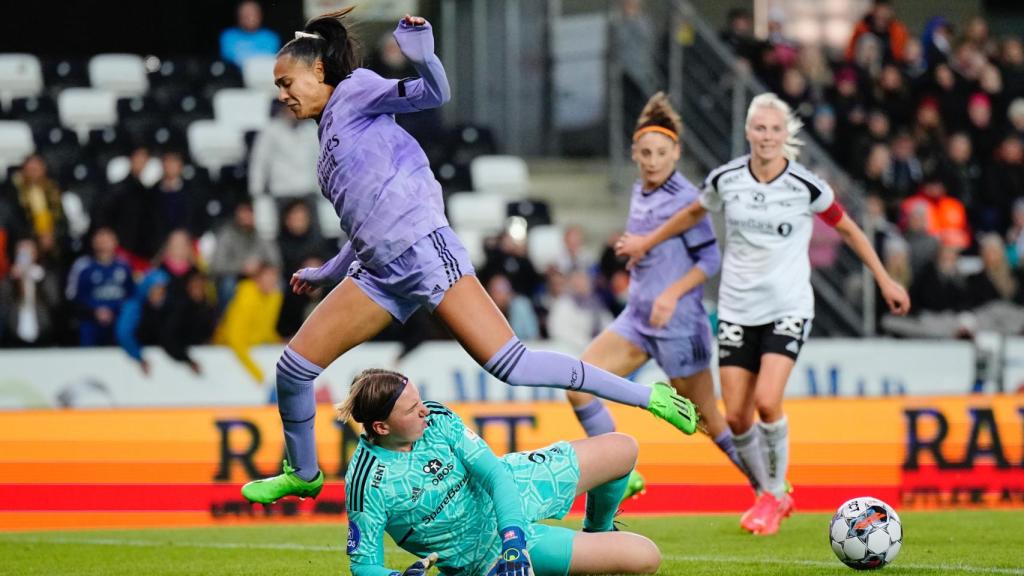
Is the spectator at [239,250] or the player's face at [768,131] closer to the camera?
the player's face at [768,131]

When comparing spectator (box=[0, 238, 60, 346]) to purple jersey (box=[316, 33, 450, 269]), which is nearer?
purple jersey (box=[316, 33, 450, 269])

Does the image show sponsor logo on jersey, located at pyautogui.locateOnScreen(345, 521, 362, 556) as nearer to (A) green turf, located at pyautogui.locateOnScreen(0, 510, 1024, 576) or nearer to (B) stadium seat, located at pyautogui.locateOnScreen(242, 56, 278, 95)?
(A) green turf, located at pyautogui.locateOnScreen(0, 510, 1024, 576)

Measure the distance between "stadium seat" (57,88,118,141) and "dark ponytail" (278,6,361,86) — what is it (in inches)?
439

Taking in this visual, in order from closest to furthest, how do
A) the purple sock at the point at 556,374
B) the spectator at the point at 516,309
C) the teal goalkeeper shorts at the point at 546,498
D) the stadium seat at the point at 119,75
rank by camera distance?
the teal goalkeeper shorts at the point at 546,498 → the purple sock at the point at 556,374 → the spectator at the point at 516,309 → the stadium seat at the point at 119,75

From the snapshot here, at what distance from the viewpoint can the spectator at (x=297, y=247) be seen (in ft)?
46.1

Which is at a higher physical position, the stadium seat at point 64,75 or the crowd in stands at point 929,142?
the stadium seat at point 64,75

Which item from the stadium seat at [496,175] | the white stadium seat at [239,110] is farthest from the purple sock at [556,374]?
the white stadium seat at [239,110]

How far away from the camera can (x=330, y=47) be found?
21.9 ft

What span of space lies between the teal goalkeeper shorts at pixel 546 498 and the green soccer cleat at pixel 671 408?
53 centimetres

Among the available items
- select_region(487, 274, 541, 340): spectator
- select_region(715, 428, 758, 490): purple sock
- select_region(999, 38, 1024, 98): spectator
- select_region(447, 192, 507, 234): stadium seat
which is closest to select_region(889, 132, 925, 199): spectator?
select_region(999, 38, 1024, 98): spectator

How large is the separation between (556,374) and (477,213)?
9.76 metres

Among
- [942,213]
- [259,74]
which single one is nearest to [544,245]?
[259,74]

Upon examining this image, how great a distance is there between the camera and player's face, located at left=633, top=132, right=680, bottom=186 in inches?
348

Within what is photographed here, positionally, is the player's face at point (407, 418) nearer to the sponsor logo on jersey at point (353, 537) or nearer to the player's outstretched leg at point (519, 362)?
the sponsor logo on jersey at point (353, 537)
